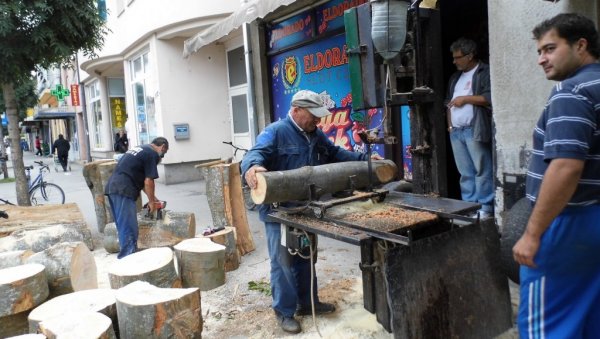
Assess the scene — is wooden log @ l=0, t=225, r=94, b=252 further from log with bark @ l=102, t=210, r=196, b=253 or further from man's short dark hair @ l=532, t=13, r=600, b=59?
man's short dark hair @ l=532, t=13, r=600, b=59

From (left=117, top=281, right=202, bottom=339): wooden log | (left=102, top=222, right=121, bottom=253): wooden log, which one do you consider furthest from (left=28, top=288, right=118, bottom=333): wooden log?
(left=102, top=222, right=121, bottom=253): wooden log

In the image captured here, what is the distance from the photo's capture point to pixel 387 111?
3176mm

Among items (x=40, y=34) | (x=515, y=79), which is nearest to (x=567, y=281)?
(x=515, y=79)

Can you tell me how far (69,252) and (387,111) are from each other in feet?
10.0

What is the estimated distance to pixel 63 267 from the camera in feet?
13.6

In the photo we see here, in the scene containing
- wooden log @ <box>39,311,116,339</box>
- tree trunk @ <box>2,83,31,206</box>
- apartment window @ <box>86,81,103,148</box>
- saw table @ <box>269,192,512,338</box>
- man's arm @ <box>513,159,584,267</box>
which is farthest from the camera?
apartment window @ <box>86,81,103,148</box>

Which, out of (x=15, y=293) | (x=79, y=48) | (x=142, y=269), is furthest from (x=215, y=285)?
(x=79, y=48)

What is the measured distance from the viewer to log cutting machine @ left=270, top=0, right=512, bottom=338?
8.75ft

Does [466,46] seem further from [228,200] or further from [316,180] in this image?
[228,200]

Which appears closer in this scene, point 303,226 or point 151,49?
point 303,226

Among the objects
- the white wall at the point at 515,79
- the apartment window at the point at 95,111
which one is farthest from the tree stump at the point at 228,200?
the apartment window at the point at 95,111

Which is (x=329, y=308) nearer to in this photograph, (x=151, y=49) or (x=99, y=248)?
(x=99, y=248)

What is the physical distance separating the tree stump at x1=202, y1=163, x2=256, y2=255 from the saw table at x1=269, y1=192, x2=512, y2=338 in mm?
2710

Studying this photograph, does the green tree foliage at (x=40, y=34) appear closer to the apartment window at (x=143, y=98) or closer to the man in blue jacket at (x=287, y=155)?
the apartment window at (x=143, y=98)
